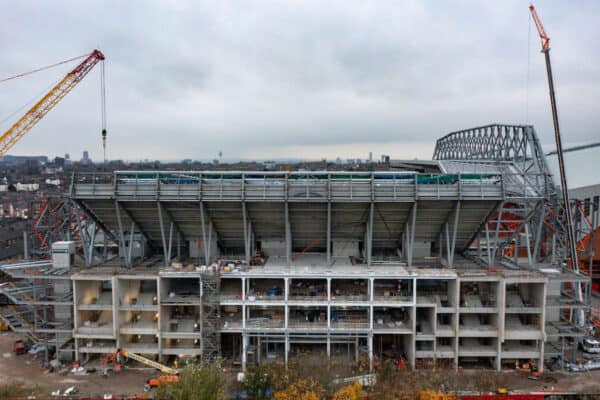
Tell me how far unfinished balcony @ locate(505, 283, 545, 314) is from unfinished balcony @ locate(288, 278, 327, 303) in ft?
65.5

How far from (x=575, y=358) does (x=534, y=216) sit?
662 inches

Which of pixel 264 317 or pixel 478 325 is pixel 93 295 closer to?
pixel 264 317

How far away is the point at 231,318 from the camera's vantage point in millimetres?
44750

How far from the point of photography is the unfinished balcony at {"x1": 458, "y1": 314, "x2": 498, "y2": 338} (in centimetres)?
4178

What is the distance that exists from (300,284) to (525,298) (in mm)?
25869

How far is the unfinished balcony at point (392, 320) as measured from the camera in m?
42.2

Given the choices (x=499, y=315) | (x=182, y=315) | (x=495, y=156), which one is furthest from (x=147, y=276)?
(x=495, y=156)

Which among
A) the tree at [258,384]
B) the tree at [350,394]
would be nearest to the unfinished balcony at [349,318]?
the tree at [258,384]

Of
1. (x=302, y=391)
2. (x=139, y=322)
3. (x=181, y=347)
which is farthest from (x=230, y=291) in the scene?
(x=302, y=391)

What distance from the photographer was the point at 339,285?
4850 cm

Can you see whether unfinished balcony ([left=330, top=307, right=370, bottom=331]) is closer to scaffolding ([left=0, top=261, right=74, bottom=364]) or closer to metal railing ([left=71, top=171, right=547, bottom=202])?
metal railing ([left=71, top=171, right=547, bottom=202])

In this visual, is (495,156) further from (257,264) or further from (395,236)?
(257,264)

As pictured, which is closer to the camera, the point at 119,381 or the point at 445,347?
the point at 119,381

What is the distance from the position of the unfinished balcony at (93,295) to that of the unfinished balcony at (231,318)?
12236 mm
